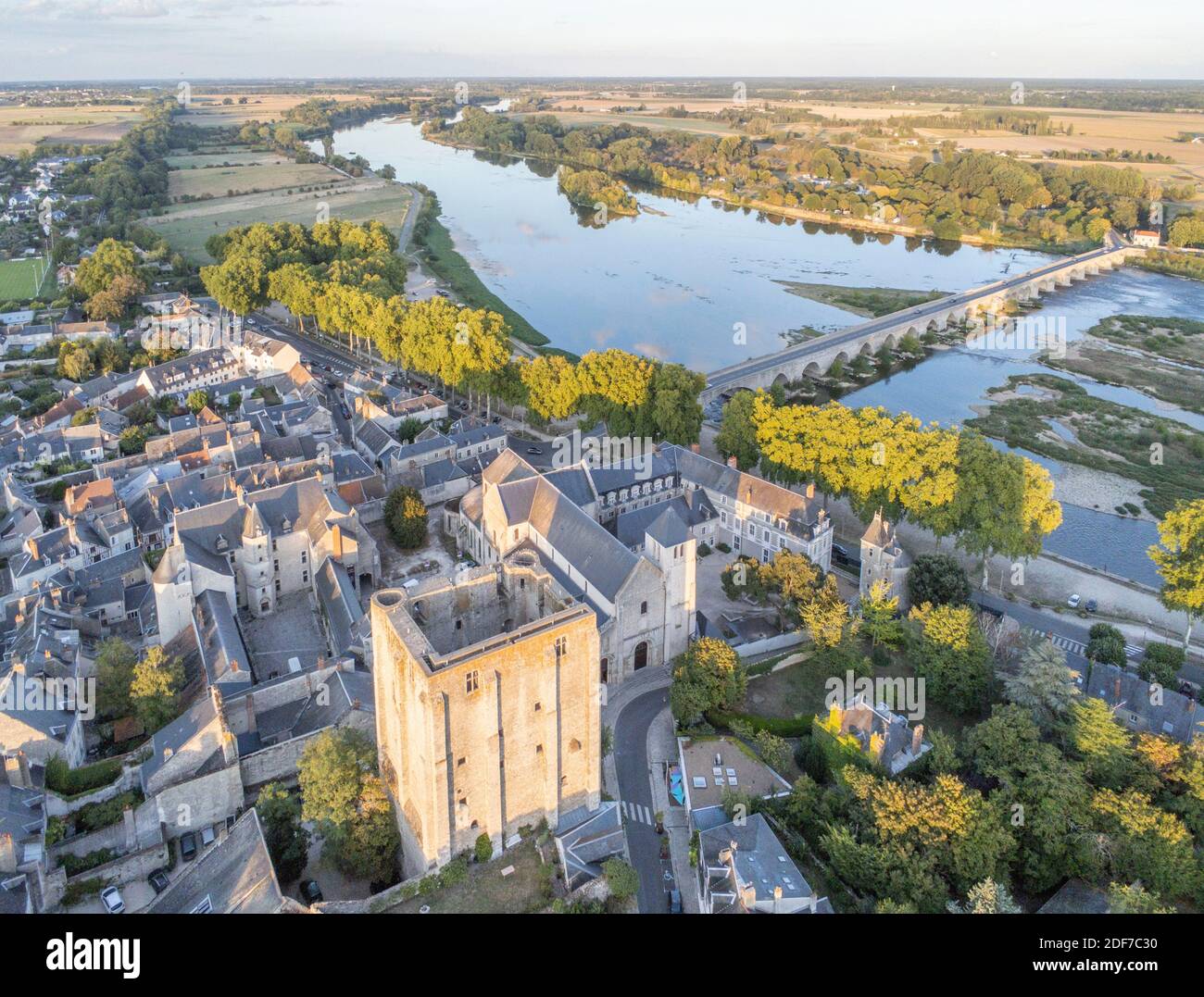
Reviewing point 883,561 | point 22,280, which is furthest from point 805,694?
point 22,280

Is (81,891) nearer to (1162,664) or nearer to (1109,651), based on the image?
(1109,651)

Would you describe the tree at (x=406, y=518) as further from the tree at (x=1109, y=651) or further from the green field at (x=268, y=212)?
the green field at (x=268, y=212)

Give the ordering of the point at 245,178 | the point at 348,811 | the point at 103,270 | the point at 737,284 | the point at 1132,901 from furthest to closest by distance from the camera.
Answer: the point at 245,178 < the point at 737,284 < the point at 103,270 < the point at 348,811 < the point at 1132,901

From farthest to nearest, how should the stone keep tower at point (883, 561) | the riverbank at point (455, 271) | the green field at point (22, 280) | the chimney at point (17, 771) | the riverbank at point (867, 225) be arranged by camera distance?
the riverbank at point (867, 225)
the green field at point (22, 280)
the riverbank at point (455, 271)
the stone keep tower at point (883, 561)
the chimney at point (17, 771)

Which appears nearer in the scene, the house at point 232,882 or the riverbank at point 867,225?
the house at point 232,882

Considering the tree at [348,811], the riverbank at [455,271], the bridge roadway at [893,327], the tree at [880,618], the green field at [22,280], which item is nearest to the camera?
the tree at [348,811]

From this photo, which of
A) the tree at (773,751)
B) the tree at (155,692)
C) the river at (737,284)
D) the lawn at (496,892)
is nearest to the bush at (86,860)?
the tree at (155,692)
